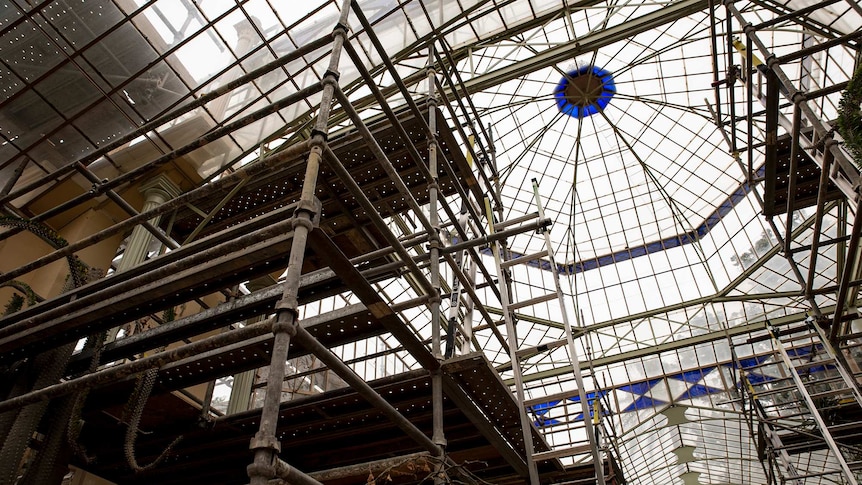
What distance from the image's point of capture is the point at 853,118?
6090mm

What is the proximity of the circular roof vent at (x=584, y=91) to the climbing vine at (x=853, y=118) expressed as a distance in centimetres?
1947

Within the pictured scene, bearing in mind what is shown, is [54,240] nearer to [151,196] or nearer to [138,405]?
[138,405]

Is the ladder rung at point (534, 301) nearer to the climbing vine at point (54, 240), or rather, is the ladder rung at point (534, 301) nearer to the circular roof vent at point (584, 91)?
the climbing vine at point (54, 240)

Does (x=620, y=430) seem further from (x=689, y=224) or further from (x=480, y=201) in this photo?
(x=480, y=201)

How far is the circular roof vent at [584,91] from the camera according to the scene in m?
25.1

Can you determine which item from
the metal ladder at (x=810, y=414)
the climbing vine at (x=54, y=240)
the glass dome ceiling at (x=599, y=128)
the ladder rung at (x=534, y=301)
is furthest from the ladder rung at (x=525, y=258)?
the climbing vine at (x=54, y=240)

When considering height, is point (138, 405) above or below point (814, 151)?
below

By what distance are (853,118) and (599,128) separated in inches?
892

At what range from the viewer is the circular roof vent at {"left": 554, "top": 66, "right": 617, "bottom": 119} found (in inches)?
989

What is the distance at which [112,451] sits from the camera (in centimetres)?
1015

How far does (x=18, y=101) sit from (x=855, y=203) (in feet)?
52.8

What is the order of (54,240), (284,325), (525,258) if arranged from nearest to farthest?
(284,325) → (54,240) → (525,258)

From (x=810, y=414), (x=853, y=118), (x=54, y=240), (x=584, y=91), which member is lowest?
(x=853, y=118)

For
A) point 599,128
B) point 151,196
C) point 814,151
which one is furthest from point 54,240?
point 599,128
